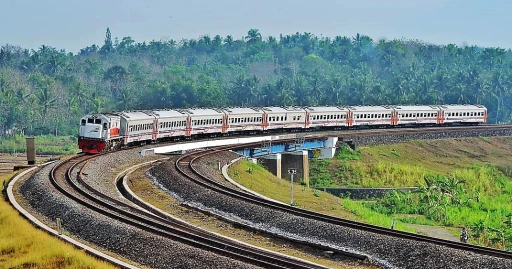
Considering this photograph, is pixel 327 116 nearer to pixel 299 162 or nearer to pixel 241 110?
→ pixel 241 110

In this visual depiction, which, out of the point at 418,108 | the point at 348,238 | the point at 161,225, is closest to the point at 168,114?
the point at 161,225

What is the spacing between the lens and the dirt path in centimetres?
4181

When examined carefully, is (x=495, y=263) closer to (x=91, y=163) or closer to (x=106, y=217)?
(x=106, y=217)

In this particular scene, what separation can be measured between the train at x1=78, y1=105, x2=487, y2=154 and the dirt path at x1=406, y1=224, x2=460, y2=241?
69.7ft

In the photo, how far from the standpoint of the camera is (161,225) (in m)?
29.5

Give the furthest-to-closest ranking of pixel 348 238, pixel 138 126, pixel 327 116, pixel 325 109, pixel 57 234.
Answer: pixel 325 109
pixel 327 116
pixel 138 126
pixel 348 238
pixel 57 234

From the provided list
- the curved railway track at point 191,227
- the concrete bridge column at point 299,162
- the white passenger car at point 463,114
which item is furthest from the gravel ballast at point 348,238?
the white passenger car at point 463,114

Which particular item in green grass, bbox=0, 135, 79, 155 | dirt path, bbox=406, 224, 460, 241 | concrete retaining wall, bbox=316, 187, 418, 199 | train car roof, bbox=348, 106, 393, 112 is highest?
train car roof, bbox=348, 106, 393, 112

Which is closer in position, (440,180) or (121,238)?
(121,238)

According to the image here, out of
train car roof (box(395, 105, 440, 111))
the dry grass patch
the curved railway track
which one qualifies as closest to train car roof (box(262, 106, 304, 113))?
train car roof (box(395, 105, 440, 111))

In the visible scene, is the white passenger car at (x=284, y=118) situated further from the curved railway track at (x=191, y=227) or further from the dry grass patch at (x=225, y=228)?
the dry grass patch at (x=225, y=228)

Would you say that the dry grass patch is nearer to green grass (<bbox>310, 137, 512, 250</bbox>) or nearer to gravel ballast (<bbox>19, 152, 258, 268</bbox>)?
gravel ballast (<bbox>19, 152, 258, 268</bbox>)

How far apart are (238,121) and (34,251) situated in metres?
47.4

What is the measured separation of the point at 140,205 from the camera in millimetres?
36938
